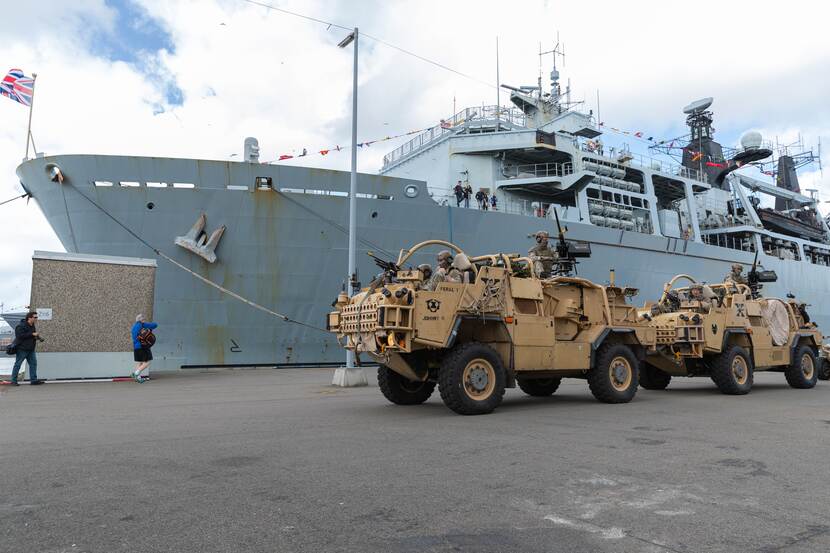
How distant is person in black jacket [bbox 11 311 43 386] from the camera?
11.3 m

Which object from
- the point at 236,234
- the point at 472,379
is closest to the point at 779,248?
the point at 236,234

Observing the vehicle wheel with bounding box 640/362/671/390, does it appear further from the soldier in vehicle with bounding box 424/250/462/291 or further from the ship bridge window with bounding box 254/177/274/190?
the ship bridge window with bounding box 254/177/274/190

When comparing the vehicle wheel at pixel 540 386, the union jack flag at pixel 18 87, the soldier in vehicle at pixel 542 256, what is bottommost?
the vehicle wheel at pixel 540 386

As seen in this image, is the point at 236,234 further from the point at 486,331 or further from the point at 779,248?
the point at 779,248

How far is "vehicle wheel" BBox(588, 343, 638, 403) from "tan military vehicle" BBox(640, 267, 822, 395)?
1128mm

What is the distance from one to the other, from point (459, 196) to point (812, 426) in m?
12.8

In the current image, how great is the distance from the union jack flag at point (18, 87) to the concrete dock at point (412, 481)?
10.2m

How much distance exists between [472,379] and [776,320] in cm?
739

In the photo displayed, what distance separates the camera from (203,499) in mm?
3449

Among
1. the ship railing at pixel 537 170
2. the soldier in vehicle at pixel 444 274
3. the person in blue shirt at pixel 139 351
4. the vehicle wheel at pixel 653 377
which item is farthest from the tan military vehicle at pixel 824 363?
the person in blue shirt at pixel 139 351

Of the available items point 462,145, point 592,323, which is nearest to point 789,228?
point 462,145

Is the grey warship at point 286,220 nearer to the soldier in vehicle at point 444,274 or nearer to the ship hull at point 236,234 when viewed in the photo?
the ship hull at point 236,234

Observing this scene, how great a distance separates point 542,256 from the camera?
9.29 metres

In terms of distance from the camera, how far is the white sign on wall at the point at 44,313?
40.8 ft
